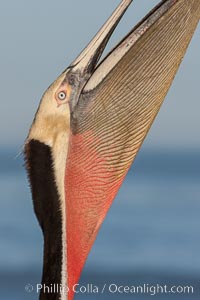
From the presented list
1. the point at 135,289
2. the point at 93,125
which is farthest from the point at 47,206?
the point at 135,289

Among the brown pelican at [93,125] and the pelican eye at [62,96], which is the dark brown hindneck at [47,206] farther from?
the pelican eye at [62,96]

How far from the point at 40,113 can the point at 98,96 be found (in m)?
0.29

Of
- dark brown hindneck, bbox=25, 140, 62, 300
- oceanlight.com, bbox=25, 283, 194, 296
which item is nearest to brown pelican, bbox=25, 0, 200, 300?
dark brown hindneck, bbox=25, 140, 62, 300

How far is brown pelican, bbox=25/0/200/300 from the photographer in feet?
18.8

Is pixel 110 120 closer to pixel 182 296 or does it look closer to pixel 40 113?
pixel 40 113

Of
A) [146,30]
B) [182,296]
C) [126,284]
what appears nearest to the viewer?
[146,30]

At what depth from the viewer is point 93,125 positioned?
589 centimetres

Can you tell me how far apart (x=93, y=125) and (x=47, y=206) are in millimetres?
436

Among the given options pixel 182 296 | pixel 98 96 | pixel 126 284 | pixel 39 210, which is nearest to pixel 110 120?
pixel 98 96

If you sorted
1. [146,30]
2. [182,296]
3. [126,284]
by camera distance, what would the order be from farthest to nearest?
[182,296], [126,284], [146,30]

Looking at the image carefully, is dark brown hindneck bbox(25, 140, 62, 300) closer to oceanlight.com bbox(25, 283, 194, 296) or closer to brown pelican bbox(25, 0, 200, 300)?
brown pelican bbox(25, 0, 200, 300)

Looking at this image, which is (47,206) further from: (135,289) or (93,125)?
(135,289)

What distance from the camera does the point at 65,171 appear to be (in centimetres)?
588

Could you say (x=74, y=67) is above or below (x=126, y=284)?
below
